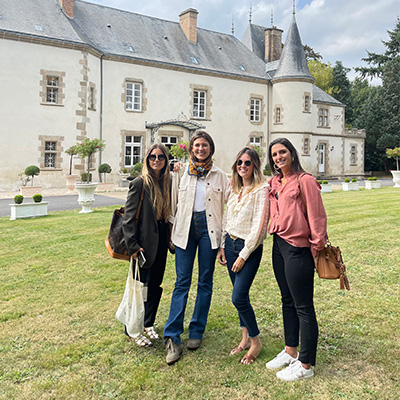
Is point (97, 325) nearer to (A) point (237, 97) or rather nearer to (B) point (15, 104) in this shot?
(B) point (15, 104)

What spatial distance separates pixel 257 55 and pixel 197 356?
28159mm

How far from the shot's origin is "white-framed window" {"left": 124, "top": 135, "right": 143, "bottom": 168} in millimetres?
21016

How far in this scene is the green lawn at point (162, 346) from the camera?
263 centimetres

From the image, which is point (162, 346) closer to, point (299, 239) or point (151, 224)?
point (151, 224)

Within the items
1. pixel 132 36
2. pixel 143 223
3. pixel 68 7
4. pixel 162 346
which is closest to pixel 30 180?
pixel 68 7

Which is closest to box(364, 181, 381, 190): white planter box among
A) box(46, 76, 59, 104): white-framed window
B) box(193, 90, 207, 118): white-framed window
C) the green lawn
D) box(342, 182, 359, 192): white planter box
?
box(342, 182, 359, 192): white planter box

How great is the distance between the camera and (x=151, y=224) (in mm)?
3189

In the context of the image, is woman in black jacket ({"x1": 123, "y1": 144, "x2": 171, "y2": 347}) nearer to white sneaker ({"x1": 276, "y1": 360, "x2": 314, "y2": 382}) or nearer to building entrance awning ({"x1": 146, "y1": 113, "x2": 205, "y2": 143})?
white sneaker ({"x1": 276, "y1": 360, "x2": 314, "y2": 382})

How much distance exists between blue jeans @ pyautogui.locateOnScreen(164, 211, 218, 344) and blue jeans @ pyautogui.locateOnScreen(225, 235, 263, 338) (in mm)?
213

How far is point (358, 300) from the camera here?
4.16 meters

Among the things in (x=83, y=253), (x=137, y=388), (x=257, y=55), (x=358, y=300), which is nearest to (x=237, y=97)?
(x=257, y=55)

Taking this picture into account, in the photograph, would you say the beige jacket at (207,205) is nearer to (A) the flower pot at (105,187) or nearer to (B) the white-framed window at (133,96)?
(A) the flower pot at (105,187)

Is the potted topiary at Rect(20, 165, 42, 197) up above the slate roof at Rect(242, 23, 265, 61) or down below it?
below

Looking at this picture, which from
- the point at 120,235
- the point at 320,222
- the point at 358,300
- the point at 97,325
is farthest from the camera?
the point at 358,300
